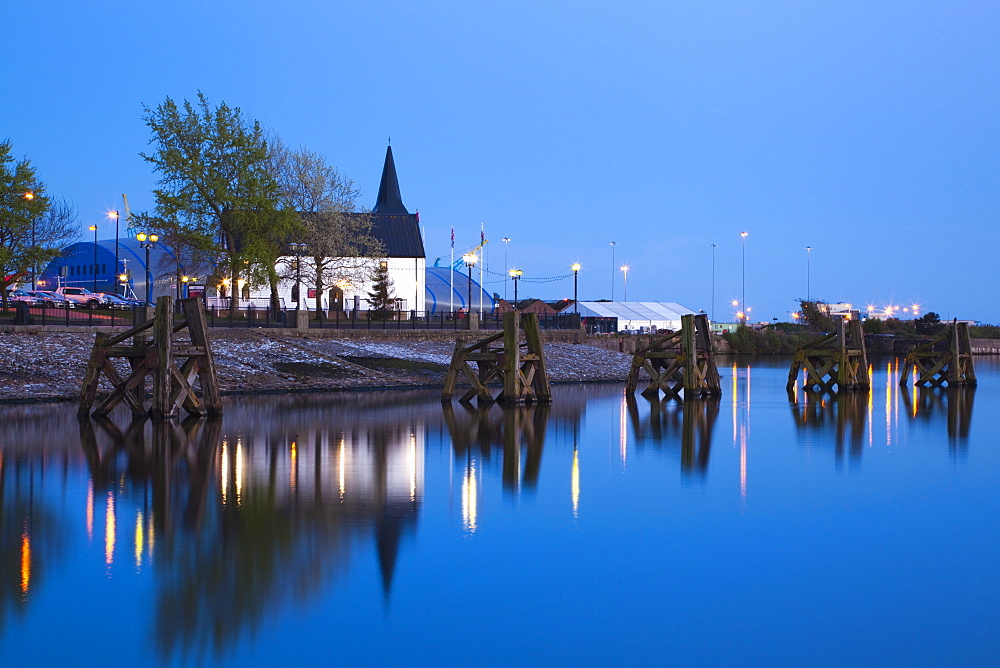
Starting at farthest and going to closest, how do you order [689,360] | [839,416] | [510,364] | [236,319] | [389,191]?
[389,191] < [236,319] < [689,360] < [839,416] < [510,364]

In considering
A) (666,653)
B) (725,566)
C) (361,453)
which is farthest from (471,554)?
(361,453)

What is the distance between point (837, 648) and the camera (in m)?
9.18

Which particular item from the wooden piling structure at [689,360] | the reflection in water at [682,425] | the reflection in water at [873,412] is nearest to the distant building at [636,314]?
the reflection in water at [873,412]

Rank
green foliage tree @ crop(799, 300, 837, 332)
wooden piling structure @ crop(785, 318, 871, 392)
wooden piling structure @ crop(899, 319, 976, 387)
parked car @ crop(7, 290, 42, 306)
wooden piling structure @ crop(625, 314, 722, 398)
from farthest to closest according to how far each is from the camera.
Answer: green foliage tree @ crop(799, 300, 837, 332) < parked car @ crop(7, 290, 42, 306) < wooden piling structure @ crop(899, 319, 976, 387) < wooden piling structure @ crop(785, 318, 871, 392) < wooden piling structure @ crop(625, 314, 722, 398)

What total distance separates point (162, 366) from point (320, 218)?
48431 millimetres

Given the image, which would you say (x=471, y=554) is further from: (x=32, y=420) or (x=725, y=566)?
(x=32, y=420)

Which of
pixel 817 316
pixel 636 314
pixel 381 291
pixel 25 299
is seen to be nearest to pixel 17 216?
pixel 25 299

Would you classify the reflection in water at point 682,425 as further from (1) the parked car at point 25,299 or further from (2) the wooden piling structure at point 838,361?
(1) the parked car at point 25,299

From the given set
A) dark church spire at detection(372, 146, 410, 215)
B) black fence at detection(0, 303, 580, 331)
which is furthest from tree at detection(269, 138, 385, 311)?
dark church spire at detection(372, 146, 410, 215)

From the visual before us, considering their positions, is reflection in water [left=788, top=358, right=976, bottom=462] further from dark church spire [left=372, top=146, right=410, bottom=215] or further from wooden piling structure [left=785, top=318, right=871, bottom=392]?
dark church spire [left=372, top=146, right=410, bottom=215]

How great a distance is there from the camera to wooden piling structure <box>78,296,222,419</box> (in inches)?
969

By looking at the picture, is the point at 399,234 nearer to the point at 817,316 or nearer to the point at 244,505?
the point at 817,316

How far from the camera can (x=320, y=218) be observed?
7238cm

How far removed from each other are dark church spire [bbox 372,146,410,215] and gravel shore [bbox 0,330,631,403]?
260 feet
